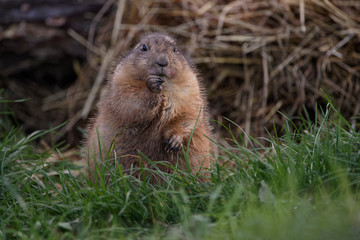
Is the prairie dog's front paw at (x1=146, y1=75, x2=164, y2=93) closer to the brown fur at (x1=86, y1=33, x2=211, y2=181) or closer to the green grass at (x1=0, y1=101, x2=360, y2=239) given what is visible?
the brown fur at (x1=86, y1=33, x2=211, y2=181)

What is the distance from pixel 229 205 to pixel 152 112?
1.53m

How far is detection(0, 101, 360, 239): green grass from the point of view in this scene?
2.50 m

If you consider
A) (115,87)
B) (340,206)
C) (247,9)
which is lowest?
(340,206)

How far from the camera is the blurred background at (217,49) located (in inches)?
228

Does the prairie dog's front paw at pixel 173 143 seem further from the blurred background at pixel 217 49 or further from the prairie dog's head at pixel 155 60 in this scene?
the blurred background at pixel 217 49

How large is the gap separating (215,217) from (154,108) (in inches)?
53.2

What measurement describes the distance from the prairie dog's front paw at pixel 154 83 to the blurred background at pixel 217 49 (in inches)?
75.2

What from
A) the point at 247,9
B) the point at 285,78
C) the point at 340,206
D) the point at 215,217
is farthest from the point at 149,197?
the point at 247,9

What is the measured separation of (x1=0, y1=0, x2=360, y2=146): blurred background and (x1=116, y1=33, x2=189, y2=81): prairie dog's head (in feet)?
5.07

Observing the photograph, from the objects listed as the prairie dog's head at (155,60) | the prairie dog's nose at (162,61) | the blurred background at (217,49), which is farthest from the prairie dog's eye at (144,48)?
the blurred background at (217,49)

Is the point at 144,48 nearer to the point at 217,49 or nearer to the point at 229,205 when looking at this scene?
the point at 229,205

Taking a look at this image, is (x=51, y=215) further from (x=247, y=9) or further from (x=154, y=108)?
(x=247, y=9)

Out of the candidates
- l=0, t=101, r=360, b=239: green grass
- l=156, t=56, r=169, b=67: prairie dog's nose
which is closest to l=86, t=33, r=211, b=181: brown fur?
l=156, t=56, r=169, b=67: prairie dog's nose

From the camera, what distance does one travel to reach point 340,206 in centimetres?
267
